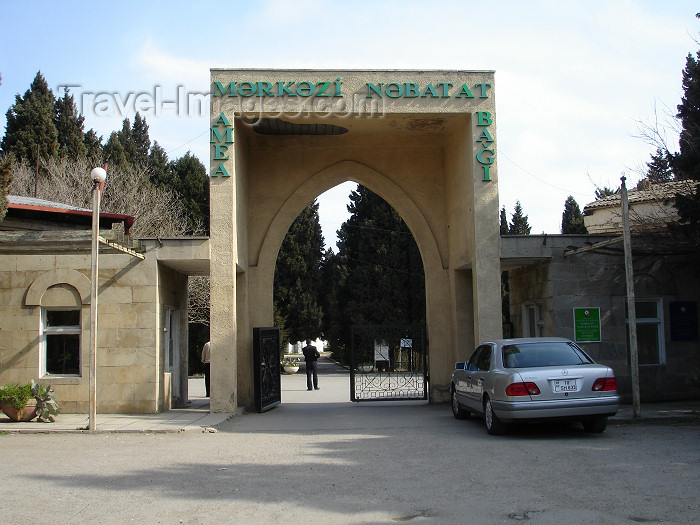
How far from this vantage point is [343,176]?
17828 millimetres

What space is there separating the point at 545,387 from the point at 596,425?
1345mm

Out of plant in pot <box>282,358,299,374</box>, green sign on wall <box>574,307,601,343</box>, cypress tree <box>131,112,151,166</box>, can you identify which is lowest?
plant in pot <box>282,358,299,374</box>

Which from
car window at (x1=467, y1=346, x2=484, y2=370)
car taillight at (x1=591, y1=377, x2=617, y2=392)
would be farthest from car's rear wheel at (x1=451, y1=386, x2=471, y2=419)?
car taillight at (x1=591, y1=377, x2=617, y2=392)

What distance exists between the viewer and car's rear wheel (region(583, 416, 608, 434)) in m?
10.3

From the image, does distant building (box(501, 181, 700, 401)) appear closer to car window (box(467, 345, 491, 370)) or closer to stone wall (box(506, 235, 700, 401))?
stone wall (box(506, 235, 700, 401))

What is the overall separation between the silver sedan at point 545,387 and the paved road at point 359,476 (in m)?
0.37

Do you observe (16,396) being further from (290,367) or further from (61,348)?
(290,367)

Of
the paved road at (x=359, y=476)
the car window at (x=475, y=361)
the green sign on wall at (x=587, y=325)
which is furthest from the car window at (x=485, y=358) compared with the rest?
the green sign on wall at (x=587, y=325)

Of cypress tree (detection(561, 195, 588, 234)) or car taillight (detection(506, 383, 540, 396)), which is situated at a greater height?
cypress tree (detection(561, 195, 588, 234))

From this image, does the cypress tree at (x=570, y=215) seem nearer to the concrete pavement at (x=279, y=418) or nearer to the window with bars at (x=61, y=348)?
the concrete pavement at (x=279, y=418)

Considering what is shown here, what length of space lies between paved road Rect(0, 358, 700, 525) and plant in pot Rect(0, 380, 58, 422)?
1.27m

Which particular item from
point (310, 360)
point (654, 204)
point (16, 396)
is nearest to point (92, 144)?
point (310, 360)

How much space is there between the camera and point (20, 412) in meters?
12.5

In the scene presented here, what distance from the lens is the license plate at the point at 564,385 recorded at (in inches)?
382
